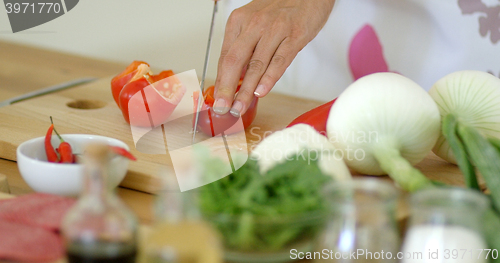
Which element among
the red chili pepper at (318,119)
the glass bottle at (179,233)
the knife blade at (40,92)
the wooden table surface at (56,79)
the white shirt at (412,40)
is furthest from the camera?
the white shirt at (412,40)

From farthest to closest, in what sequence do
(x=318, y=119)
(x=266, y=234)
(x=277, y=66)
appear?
(x=277, y=66)
(x=318, y=119)
(x=266, y=234)

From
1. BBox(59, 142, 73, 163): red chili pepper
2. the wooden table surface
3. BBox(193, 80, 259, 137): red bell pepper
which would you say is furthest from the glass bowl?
BBox(193, 80, 259, 137): red bell pepper

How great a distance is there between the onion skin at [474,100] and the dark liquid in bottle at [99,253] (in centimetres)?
65

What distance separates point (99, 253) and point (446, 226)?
341mm

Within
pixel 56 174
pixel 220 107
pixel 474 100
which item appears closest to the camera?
pixel 56 174

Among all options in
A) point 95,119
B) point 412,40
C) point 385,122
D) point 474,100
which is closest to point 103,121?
point 95,119

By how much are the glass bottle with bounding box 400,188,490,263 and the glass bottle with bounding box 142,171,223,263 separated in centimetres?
21

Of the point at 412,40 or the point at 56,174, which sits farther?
the point at 412,40

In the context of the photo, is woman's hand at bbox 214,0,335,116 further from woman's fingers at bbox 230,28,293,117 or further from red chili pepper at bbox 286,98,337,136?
red chili pepper at bbox 286,98,337,136

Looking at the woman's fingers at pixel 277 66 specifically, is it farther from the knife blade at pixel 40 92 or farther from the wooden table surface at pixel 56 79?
the knife blade at pixel 40 92

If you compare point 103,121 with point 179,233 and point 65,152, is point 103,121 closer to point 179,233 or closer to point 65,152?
point 65,152

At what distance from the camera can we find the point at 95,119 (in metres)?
1.20

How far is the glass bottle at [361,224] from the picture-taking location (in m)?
0.50

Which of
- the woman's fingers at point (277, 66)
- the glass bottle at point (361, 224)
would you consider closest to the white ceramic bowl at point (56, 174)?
the glass bottle at point (361, 224)
